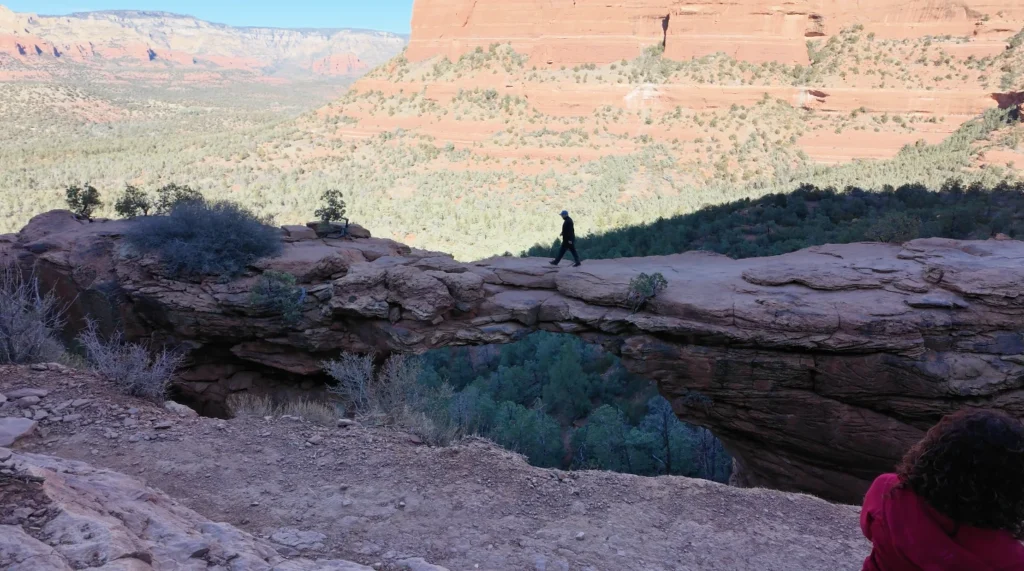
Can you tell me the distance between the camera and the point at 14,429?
18.7ft

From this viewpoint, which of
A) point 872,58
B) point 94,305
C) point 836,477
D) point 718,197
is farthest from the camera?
point 872,58

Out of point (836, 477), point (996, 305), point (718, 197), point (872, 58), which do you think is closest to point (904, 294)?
point (996, 305)

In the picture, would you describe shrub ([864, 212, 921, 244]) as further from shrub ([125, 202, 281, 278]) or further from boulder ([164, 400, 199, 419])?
boulder ([164, 400, 199, 419])

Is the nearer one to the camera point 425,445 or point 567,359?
point 425,445

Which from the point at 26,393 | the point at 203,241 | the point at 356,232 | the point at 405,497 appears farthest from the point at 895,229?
the point at 26,393

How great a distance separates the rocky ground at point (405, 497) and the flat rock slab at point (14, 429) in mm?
65

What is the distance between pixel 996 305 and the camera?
30.6ft

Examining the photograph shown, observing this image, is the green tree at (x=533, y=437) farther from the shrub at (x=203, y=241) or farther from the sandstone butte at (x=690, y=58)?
the sandstone butte at (x=690, y=58)

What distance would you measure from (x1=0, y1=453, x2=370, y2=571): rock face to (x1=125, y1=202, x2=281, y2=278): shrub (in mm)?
7943

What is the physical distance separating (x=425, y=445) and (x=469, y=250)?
19580mm

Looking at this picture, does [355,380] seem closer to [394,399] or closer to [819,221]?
[394,399]

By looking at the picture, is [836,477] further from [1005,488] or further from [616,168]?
[616,168]

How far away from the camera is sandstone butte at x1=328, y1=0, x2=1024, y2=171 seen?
3662cm

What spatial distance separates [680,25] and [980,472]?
1955 inches
